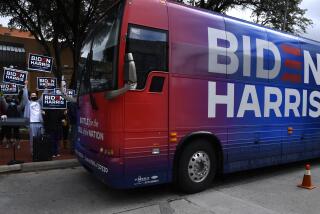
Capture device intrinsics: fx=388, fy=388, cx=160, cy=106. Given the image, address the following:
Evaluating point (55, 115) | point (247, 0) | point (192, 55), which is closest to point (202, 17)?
point (192, 55)

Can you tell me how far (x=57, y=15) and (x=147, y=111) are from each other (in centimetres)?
1549

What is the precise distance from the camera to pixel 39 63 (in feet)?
32.7

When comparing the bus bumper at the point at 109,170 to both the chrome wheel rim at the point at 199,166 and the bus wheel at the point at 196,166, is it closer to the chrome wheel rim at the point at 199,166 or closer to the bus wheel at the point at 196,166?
the bus wheel at the point at 196,166

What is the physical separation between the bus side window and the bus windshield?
274 mm

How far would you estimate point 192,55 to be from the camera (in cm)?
689

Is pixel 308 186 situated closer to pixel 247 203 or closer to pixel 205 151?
pixel 247 203

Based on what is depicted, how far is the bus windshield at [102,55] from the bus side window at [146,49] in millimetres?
274

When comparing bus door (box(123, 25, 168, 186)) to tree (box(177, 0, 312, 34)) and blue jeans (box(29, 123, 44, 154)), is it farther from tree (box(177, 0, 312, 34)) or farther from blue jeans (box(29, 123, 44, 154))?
tree (box(177, 0, 312, 34))

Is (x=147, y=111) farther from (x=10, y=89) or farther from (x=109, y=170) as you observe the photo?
(x=10, y=89)

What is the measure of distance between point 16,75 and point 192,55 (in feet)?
18.3

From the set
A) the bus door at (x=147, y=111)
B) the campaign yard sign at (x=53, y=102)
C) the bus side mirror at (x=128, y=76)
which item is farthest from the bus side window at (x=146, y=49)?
the campaign yard sign at (x=53, y=102)

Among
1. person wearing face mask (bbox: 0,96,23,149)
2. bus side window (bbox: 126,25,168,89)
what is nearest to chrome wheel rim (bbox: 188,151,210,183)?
bus side window (bbox: 126,25,168,89)

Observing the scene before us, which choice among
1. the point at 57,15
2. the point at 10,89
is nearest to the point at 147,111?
the point at 10,89

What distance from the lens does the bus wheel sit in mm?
6824
